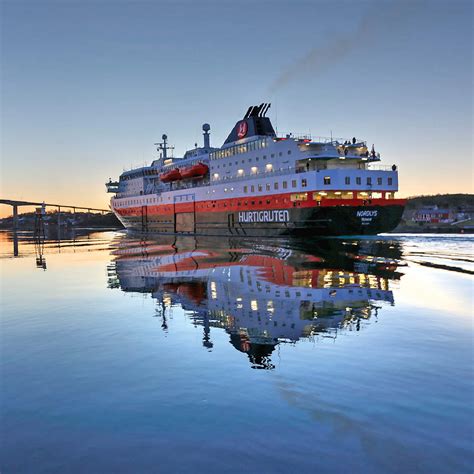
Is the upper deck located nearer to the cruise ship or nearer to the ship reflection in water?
the cruise ship

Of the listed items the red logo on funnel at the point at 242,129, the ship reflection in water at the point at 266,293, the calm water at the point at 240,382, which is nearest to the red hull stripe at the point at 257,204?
the red logo on funnel at the point at 242,129

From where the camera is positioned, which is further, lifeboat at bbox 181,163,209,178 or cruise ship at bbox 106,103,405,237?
lifeboat at bbox 181,163,209,178

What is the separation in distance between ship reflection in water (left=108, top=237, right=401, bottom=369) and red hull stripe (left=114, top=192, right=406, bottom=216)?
57.7 feet

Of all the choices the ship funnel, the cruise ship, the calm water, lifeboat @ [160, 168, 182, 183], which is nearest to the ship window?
the cruise ship

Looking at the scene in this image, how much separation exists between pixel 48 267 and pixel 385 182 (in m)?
36.0

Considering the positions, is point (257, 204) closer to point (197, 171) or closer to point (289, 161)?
point (289, 161)

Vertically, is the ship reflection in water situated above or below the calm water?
above

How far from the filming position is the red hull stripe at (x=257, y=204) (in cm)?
4716

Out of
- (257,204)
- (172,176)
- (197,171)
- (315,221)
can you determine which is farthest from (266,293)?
(172,176)

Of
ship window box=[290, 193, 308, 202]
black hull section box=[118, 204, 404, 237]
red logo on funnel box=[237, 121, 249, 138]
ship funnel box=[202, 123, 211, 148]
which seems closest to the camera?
black hull section box=[118, 204, 404, 237]

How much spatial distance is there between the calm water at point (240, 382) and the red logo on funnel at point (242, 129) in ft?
153

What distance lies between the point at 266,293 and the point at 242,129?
47.9 meters

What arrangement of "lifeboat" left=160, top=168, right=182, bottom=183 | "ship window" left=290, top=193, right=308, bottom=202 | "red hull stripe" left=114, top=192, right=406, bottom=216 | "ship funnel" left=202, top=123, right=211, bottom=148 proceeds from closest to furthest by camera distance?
"red hull stripe" left=114, top=192, right=406, bottom=216 → "ship window" left=290, top=193, right=308, bottom=202 → "lifeboat" left=160, top=168, right=182, bottom=183 → "ship funnel" left=202, top=123, right=211, bottom=148

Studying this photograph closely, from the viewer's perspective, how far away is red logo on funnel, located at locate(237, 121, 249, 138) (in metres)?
61.0
